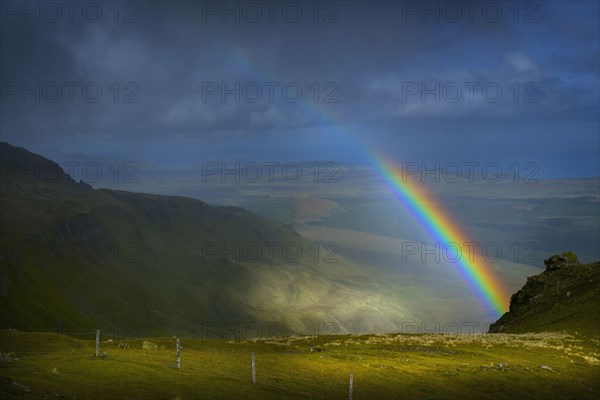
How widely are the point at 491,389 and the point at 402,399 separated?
1172 cm

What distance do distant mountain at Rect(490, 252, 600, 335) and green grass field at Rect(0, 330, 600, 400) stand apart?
15382 millimetres

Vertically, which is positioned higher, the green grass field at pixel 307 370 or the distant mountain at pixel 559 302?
the distant mountain at pixel 559 302

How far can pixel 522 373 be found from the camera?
59312mm

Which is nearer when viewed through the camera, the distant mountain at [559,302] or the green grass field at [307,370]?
the green grass field at [307,370]

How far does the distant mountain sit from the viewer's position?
3927 inches

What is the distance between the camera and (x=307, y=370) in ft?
174

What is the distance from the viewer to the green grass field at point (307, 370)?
3662cm

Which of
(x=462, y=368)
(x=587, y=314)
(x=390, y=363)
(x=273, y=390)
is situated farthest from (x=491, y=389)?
(x=587, y=314)

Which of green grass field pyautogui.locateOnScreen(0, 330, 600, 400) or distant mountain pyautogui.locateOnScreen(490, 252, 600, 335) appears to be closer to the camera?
green grass field pyautogui.locateOnScreen(0, 330, 600, 400)

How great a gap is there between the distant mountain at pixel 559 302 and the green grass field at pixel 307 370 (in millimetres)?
15382

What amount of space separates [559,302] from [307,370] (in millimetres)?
82514

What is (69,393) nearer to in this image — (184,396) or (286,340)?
(184,396)

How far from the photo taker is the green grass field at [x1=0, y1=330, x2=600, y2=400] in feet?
120

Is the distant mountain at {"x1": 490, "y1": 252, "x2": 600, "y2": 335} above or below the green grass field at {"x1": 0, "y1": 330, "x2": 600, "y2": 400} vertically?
above
